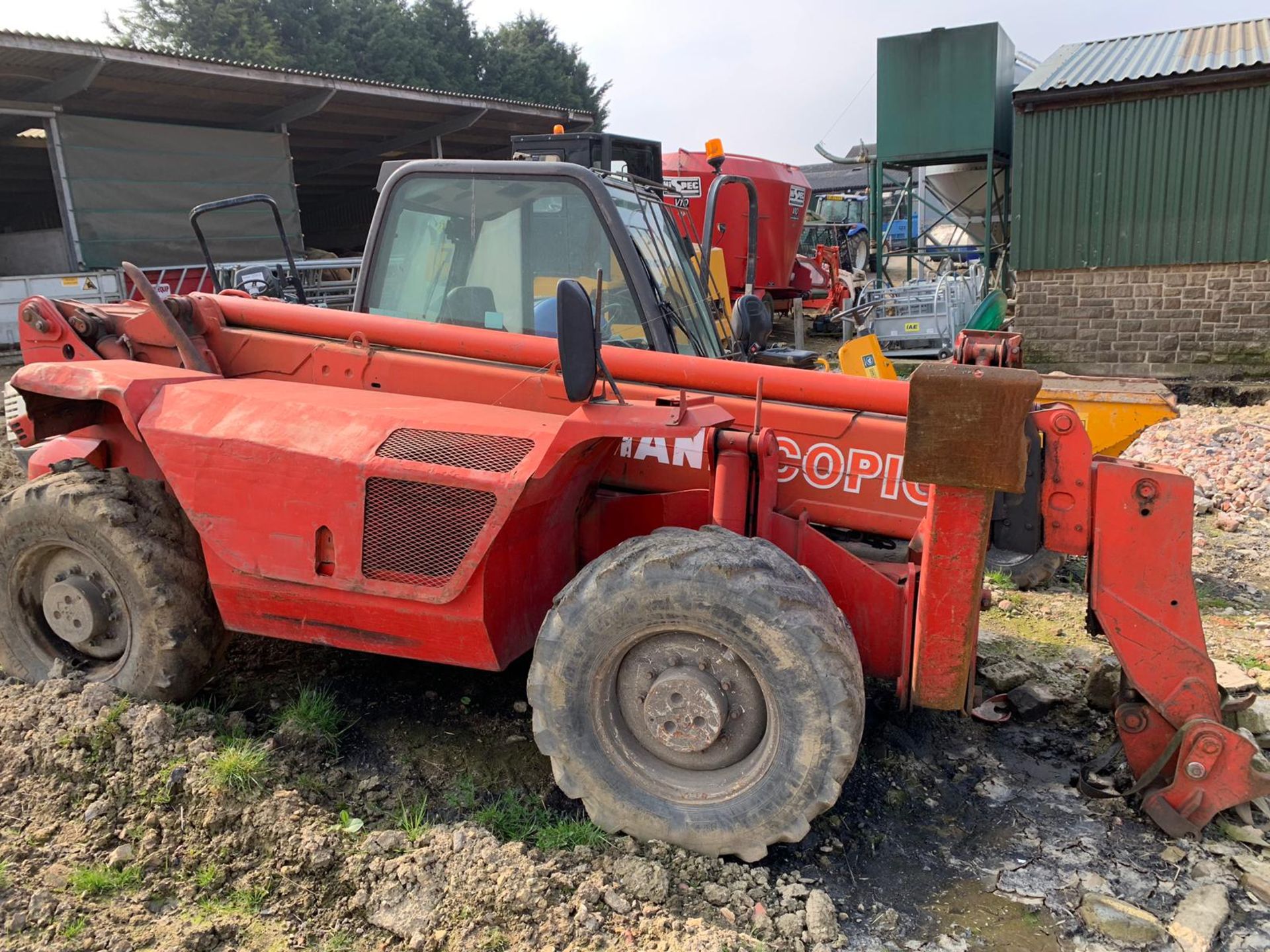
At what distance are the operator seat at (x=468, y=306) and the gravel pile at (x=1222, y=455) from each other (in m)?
5.04

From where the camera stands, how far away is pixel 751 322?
422cm

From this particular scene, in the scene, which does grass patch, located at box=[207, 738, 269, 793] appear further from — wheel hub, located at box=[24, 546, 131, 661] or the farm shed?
the farm shed

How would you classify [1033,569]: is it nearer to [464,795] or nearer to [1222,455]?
[464,795]

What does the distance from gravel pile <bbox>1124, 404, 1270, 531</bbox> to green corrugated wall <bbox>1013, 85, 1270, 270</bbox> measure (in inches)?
118

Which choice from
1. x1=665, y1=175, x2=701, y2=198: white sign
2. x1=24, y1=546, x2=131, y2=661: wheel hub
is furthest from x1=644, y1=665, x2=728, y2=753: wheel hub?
x1=665, y1=175, x2=701, y2=198: white sign

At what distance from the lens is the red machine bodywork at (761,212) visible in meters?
14.7

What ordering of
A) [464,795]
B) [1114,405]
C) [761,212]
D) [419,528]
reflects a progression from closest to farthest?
1. [419,528]
2. [464,795]
3. [1114,405]
4. [761,212]

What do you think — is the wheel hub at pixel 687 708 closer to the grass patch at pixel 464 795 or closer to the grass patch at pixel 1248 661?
the grass patch at pixel 464 795

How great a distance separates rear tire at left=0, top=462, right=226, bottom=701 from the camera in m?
3.44

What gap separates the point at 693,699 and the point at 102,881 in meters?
1.86

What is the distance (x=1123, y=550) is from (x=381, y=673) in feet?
9.68

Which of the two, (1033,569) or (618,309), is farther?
(1033,569)

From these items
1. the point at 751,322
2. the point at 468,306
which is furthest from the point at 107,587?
the point at 751,322

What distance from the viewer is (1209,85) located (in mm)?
12195
